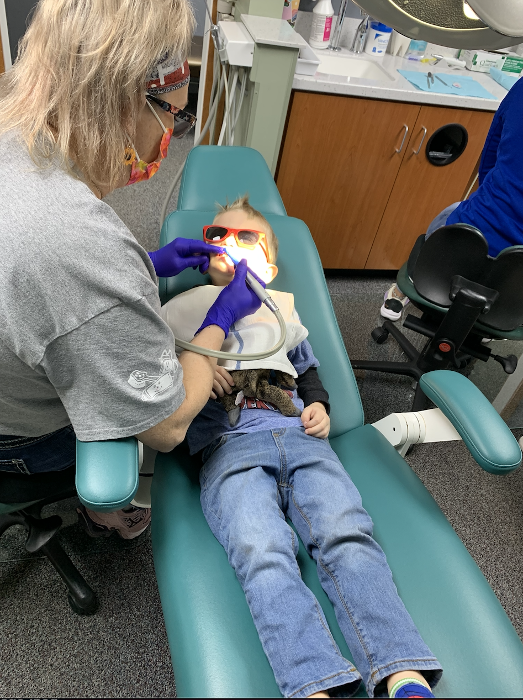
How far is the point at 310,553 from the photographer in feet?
3.49

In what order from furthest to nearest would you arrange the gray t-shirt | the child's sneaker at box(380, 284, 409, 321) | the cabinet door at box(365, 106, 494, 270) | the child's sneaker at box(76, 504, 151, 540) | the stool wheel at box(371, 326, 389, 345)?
the child's sneaker at box(380, 284, 409, 321) < the stool wheel at box(371, 326, 389, 345) < the cabinet door at box(365, 106, 494, 270) < the child's sneaker at box(76, 504, 151, 540) < the gray t-shirt

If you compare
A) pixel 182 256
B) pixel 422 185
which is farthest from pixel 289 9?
pixel 182 256

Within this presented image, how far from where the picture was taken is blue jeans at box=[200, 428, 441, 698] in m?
0.84

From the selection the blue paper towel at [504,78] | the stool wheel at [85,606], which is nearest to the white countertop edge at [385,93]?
the blue paper towel at [504,78]

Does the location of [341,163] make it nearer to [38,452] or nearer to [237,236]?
[237,236]

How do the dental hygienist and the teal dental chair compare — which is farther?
the teal dental chair

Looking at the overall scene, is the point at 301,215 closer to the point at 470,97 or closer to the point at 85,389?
the point at 470,97

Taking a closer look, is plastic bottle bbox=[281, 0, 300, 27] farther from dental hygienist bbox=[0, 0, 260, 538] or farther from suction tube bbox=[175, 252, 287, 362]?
dental hygienist bbox=[0, 0, 260, 538]

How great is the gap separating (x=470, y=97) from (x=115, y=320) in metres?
2.13

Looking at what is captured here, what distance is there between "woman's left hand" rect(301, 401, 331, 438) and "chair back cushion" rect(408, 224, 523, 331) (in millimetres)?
671

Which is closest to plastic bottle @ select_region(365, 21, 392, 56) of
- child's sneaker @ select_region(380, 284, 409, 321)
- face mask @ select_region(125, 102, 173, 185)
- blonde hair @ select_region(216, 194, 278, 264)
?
child's sneaker @ select_region(380, 284, 409, 321)

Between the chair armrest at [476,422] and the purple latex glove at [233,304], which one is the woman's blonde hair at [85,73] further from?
the chair armrest at [476,422]

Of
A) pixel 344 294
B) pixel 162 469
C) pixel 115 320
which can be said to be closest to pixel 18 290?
pixel 115 320

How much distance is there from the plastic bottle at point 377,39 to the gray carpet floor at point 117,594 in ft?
5.77
